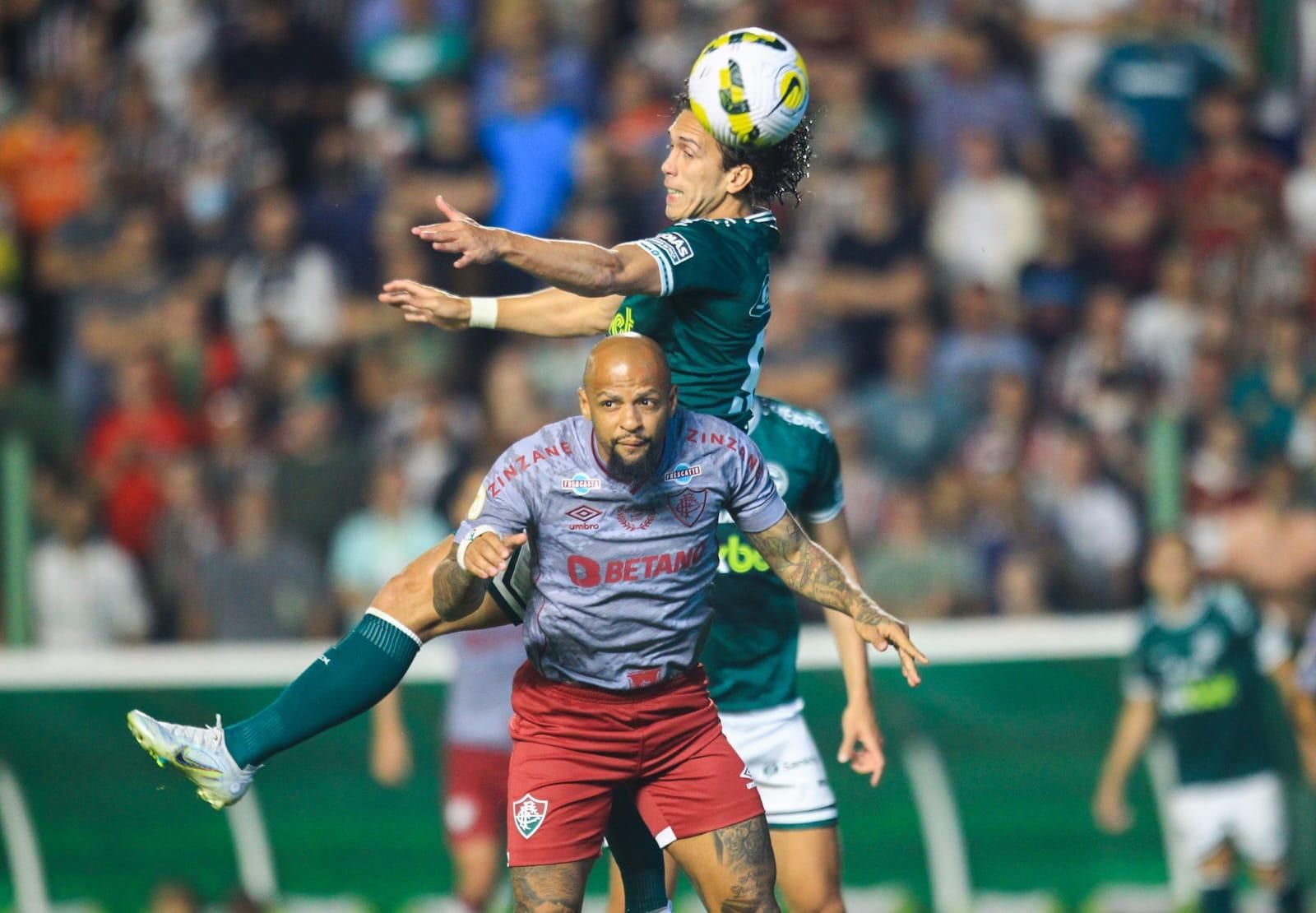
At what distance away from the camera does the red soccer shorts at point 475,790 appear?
1013 cm

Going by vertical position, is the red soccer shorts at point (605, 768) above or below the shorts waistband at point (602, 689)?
below

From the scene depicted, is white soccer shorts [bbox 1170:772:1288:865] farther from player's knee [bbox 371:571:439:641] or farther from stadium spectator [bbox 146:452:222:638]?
player's knee [bbox 371:571:439:641]

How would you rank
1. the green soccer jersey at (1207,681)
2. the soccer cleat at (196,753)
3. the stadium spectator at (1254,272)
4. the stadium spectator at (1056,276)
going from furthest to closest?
the stadium spectator at (1056,276)
the stadium spectator at (1254,272)
the green soccer jersey at (1207,681)
the soccer cleat at (196,753)

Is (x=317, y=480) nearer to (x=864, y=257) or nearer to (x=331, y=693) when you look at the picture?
(x=864, y=257)

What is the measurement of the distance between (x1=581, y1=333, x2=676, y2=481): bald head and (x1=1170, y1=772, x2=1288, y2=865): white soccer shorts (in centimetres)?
631

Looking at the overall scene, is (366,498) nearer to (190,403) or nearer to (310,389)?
(310,389)

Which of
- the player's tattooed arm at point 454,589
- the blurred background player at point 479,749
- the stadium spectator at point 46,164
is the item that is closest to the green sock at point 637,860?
the player's tattooed arm at point 454,589

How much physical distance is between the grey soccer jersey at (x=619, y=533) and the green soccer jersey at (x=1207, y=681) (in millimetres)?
5553

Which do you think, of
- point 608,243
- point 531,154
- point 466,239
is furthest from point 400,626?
point 531,154

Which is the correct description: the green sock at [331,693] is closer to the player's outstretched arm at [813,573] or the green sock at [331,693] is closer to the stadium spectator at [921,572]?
the player's outstretched arm at [813,573]

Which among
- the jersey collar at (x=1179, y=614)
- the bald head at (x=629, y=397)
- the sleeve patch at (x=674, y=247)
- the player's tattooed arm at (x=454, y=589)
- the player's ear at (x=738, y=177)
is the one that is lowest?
the jersey collar at (x=1179, y=614)

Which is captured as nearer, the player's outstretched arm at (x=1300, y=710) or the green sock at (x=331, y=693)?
the green sock at (x=331, y=693)

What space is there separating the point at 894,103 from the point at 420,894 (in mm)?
6093

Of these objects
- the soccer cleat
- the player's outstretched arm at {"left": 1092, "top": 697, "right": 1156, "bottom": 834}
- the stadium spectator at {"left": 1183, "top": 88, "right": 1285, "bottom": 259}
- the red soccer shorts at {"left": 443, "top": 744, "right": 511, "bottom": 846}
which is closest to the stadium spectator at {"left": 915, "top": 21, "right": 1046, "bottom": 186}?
the stadium spectator at {"left": 1183, "top": 88, "right": 1285, "bottom": 259}
